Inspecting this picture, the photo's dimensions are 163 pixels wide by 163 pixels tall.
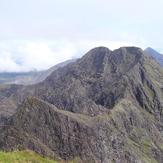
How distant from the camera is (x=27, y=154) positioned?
39.8m

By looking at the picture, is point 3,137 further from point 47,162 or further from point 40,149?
point 47,162

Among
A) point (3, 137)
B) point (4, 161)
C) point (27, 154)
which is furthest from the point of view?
point (3, 137)

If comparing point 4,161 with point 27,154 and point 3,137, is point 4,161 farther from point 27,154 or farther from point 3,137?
point 3,137

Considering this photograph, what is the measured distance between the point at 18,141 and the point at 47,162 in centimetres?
16233

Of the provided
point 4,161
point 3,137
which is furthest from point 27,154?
point 3,137

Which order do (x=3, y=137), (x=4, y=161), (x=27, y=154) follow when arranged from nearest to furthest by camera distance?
(x=4, y=161) → (x=27, y=154) → (x=3, y=137)

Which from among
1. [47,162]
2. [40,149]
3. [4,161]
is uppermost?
[4,161]

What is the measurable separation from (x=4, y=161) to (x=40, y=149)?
167 m

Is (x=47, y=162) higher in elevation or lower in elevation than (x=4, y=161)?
lower

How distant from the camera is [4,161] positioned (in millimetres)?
33875

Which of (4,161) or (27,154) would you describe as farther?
(27,154)

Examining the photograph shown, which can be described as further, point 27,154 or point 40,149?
point 40,149

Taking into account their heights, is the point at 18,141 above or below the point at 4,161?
below

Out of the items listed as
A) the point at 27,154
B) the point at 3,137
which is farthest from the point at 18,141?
the point at 27,154
